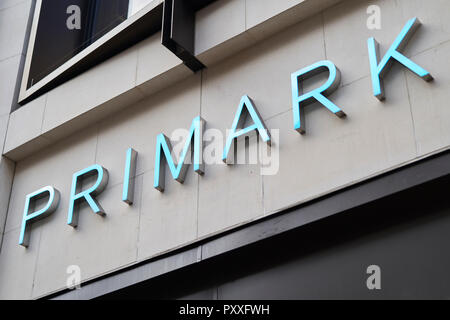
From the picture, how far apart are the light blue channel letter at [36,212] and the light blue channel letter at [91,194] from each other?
0.52m

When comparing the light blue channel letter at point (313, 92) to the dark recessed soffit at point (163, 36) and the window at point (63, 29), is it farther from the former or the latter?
the window at point (63, 29)

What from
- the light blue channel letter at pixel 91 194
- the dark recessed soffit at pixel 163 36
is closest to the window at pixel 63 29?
the dark recessed soffit at pixel 163 36

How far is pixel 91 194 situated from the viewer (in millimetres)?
11797

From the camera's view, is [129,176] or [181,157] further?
[129,176]

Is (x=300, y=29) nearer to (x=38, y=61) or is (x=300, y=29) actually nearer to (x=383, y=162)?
(x=383, y=162)

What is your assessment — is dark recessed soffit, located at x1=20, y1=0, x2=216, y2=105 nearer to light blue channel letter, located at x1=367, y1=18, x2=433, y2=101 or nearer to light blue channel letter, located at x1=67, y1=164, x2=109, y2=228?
light blue channel letter, located at x1=67, y1=164, x2=109, y2=228

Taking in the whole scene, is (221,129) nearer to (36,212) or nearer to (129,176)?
(129,176)

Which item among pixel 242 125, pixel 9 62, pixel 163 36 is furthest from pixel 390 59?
pixel 9 62

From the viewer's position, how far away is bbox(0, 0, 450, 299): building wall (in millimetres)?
8898

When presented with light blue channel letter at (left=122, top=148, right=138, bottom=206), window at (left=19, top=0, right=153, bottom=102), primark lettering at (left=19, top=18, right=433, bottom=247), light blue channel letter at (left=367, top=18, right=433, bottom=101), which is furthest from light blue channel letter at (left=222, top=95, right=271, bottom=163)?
window at (left=19, top=0, right=153, bottom=102)

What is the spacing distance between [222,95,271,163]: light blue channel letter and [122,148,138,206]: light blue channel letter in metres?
1.85

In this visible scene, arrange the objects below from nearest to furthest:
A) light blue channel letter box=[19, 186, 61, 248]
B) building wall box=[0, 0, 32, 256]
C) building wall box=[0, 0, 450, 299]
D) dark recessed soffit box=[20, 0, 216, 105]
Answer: building wall box=[0, 0, 450, 299] < dark recessed soffit box=[20, 0, 216, 105] < light blue channel letter box=[19, 186, 61, 248] < building wall box=[0, 0, 32, 256]

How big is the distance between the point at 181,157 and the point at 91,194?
1.93m
